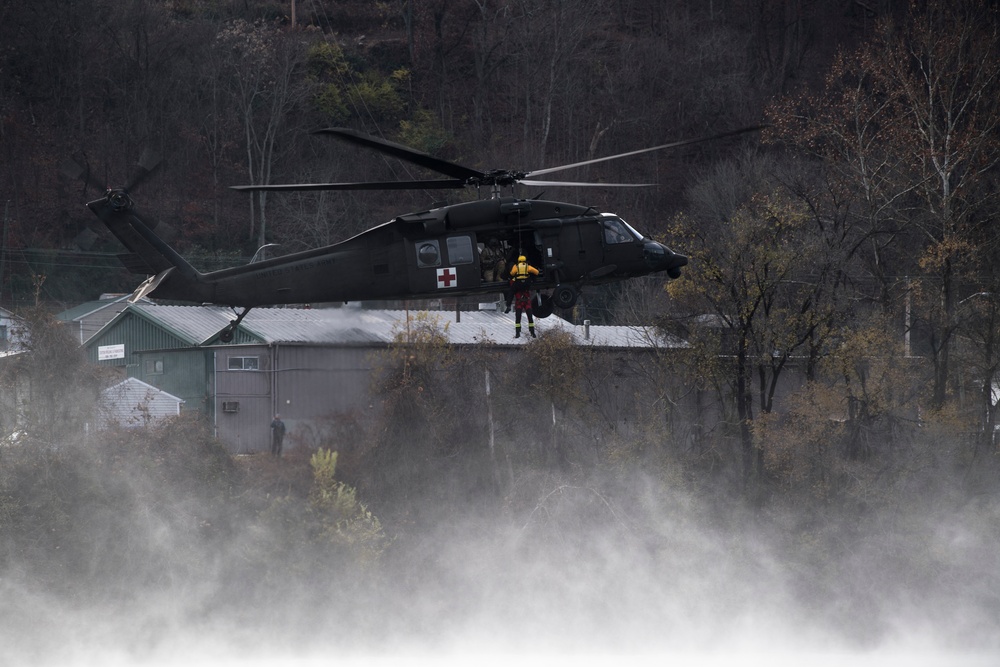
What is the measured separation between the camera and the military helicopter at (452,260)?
21.3 m

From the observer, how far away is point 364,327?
3722 centimetres

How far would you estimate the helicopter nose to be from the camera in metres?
22.0

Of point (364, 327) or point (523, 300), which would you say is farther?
point (364, 327)

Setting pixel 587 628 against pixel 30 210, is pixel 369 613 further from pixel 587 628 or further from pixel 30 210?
pixel 30 210

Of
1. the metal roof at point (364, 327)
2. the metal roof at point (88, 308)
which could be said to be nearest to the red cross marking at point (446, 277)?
the metal roof at point (364, 327)

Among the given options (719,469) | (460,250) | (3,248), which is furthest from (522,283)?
(3,248)

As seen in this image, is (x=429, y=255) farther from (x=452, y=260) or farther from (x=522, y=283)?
(x=522, y=283)

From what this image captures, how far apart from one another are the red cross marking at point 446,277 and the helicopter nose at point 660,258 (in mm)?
3756

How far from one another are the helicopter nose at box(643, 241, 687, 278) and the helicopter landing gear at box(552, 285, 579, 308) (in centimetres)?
165

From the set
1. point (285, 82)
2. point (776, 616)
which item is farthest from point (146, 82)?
point (776, 616)

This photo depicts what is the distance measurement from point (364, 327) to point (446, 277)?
16.3 metres

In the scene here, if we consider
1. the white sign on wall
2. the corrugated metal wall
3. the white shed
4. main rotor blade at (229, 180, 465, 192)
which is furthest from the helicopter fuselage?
the white sign on wall

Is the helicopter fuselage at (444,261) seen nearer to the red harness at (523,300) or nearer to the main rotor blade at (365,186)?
the red harness at (523,300)

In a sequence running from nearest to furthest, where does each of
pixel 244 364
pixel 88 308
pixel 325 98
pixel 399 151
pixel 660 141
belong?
pixel 399 151, pixel 244 364, pixel 88 308, pixel 660 141, pixel 325 98
